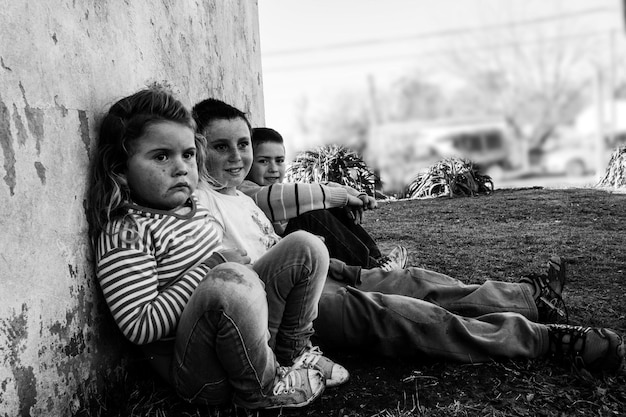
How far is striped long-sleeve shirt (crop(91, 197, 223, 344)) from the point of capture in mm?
1661

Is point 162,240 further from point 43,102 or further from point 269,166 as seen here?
point 269,166

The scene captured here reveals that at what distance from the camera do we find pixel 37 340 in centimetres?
150

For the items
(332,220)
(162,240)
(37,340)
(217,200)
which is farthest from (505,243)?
(37,340)

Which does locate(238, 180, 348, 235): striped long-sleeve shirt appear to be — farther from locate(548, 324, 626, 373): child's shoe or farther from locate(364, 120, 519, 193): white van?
locate(548, 324, 626, 373): child's shoe

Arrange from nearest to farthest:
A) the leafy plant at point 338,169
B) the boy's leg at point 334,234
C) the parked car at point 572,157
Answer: the parked car at point 572,157 < the boy's leg at point 334,234 < the leafy plant at point 338,169

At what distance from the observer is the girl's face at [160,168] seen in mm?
1812

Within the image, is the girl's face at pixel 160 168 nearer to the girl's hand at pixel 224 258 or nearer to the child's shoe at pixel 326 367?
the girl's hand at pixel 224 258

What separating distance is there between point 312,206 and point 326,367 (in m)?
0.91

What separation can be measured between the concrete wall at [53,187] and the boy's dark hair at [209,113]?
1.34 feet

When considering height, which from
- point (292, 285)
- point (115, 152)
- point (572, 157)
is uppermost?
point (115, 152)

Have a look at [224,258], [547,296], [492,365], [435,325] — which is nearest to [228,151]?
[224,258]

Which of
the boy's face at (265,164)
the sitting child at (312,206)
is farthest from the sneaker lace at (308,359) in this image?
the boy's face at (265,164)

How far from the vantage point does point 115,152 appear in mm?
1796

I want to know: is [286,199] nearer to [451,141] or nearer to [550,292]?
[451,141]
